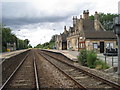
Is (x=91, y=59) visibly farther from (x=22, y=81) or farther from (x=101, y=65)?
(x=22, y=81)

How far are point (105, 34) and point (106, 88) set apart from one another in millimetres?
41510

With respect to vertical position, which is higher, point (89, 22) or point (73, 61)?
point (89, 22)

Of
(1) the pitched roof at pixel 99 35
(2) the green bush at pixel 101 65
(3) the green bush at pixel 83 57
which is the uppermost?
(1) the pitched roof at pixel 99 35

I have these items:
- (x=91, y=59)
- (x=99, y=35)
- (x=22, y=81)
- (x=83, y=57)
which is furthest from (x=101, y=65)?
(x=99, y=35)

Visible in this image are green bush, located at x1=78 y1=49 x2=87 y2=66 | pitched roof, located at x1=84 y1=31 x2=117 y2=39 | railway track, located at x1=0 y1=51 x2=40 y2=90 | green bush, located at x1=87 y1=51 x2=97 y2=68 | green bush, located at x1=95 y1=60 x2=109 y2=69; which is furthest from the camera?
pitched roof, located at x1=84 y1=31 x2=117 y2=39

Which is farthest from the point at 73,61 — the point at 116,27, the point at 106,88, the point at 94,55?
the point at 106,88

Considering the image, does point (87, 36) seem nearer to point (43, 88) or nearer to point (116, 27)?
point (116, 27)

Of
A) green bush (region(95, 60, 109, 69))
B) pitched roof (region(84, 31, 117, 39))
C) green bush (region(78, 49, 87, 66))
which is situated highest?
pitched roof (region(84, 31, 117, 39))

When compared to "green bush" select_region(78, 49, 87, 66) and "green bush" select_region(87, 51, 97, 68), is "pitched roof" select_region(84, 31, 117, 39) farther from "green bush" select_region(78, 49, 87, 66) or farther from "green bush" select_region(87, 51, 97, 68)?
"green bush" select_region(87, 51, 97, 68)

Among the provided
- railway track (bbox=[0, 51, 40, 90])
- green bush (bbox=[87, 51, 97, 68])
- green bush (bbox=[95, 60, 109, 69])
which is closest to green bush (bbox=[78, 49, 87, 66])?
green bush (bbox=[87, 51, 97, 68])

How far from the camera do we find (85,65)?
19.9m

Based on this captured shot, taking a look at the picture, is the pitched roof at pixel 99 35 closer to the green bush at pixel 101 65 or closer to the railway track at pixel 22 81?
the green bush at pixel 101 65

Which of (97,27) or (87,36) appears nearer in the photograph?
(87,36)

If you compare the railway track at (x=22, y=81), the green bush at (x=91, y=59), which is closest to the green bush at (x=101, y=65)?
the green bush at (x=91, y=59)
